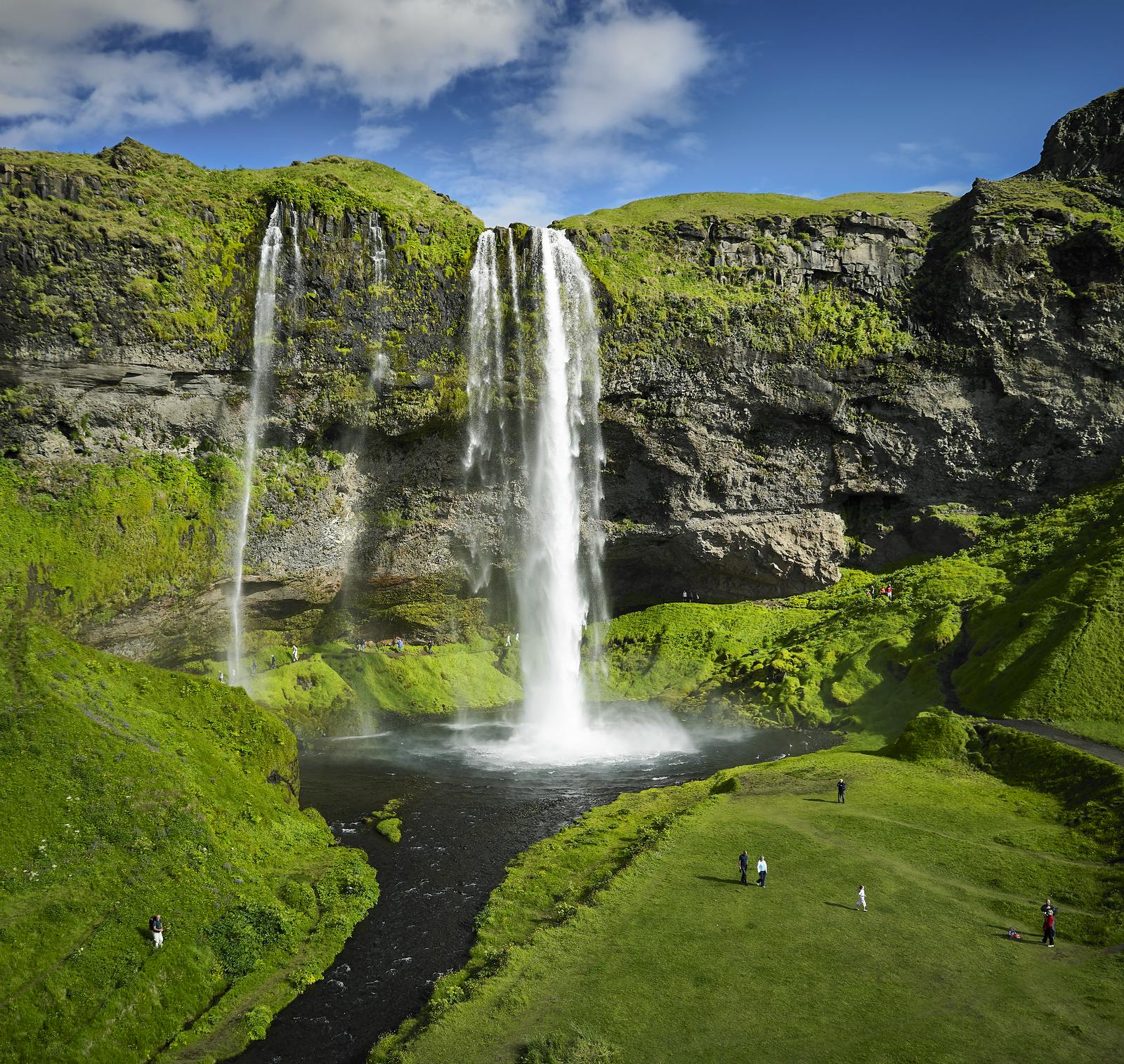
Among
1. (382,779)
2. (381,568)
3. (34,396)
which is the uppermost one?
(34,396)

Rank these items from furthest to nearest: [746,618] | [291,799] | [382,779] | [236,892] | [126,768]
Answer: [746,618] < [382,779] < [291,799] < [126,768] < [236,892]

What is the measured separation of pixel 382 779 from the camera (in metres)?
51.5

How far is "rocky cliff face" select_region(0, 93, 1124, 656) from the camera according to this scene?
6041 centimetres

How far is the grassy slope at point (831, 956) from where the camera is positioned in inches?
849

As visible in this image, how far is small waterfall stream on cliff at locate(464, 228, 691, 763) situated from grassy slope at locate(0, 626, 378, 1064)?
30.5 m

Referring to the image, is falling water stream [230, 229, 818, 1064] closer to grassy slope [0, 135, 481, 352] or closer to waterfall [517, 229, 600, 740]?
waterfall [517, 229, 600, 740]

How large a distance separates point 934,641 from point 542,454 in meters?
34.6

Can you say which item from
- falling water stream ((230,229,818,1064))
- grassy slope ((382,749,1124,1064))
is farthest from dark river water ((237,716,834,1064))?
grassy slope ((382,749,1124,1064))

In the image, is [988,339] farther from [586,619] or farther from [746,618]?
[586,619]

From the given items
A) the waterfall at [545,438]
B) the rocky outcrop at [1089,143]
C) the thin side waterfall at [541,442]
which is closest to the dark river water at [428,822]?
the waterfall at [545,438]

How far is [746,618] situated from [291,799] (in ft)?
163

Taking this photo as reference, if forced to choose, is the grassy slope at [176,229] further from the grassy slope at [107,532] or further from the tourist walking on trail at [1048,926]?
the tourist walking on trail at [1048,926]

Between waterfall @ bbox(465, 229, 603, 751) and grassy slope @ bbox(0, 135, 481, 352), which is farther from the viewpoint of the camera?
waterfall @ bbox(465, 229, 603, 751)

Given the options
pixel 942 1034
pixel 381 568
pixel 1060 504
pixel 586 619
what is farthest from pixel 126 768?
pixel 1060 504
